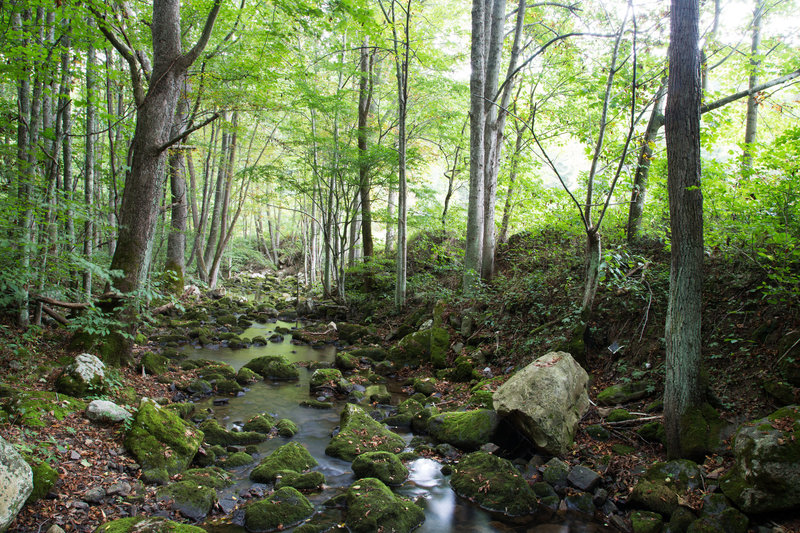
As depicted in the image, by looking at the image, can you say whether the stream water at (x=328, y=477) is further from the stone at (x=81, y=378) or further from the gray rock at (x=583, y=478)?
the stone at (x=81, y=378)

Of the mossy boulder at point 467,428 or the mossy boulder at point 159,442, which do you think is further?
the mossy boulder at point 467,428

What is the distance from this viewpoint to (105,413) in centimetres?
475

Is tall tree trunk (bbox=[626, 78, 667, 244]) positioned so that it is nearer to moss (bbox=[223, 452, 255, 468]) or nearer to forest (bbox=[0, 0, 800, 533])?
forest (bbox=[0, 0, 800, 533])

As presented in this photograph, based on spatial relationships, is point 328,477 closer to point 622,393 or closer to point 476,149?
point 622,393

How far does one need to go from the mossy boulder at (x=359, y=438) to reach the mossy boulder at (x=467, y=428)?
1.96ft

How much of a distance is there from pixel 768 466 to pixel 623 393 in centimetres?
218

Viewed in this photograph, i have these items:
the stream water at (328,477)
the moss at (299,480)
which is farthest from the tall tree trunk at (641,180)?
the moss at (299,480)

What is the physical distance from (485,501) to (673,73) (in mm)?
5100

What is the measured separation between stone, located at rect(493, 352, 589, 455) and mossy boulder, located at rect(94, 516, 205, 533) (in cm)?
375

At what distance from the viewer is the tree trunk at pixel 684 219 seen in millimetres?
4422

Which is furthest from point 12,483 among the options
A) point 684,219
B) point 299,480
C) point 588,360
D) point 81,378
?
point 588,360

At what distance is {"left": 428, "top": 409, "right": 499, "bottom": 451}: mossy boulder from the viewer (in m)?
5.79

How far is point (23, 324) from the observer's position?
6.34 meters

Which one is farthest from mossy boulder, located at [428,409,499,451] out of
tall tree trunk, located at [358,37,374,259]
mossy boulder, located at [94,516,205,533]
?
tall tree trunk, located at [358,37,374,259]
